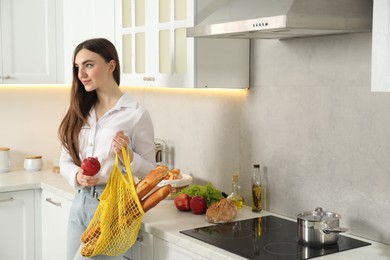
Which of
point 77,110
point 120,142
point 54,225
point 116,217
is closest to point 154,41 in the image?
point 77,110

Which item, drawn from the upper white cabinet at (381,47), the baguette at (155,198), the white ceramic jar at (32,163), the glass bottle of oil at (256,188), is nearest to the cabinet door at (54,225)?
the white ceramic jar at (32,163)

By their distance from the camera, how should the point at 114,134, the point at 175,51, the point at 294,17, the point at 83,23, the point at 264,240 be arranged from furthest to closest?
the point at 83,23, the point at 175,51, the point at 114,134, the point at 264,240, the point at 294,17

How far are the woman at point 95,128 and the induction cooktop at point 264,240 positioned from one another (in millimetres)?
459

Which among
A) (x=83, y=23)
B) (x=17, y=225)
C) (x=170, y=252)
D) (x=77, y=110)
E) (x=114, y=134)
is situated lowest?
(x=17, y=225)

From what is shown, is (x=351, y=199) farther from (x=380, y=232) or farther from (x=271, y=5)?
(x=271, y=5)

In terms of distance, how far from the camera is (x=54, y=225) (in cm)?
376

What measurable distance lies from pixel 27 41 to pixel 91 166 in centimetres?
165

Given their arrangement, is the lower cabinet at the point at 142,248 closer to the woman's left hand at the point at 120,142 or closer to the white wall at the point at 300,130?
the woman's left hand at the point at 120,142

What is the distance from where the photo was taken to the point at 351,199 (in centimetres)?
275

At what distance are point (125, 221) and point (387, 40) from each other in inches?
49.3

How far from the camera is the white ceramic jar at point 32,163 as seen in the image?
4.31 m

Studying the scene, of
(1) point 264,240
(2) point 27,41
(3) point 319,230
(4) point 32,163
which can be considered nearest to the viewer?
(3) point 319,230

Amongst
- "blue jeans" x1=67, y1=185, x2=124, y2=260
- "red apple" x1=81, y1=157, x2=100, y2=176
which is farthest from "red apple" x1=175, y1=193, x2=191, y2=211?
"red apple" x1=81, y1=157, x2=100, y2=176

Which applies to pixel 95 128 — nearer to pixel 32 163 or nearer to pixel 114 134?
pixel 114 134
